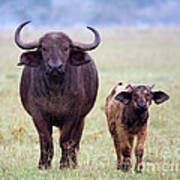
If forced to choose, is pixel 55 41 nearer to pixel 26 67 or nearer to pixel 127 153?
pixel 26 67

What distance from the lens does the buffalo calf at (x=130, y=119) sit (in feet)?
23.5

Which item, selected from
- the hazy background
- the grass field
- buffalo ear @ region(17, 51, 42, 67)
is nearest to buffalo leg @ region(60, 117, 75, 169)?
the grass field

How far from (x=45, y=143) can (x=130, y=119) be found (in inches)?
50.9

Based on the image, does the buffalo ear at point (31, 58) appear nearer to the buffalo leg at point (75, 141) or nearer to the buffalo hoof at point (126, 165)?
the buffalo leg at point (75, 141)

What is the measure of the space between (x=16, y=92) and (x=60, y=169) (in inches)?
332

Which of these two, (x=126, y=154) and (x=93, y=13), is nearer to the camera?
(x=126, y=154)

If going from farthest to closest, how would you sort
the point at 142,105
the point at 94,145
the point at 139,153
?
the point at 94,145 < the point at 139,153 < the point at 142,105

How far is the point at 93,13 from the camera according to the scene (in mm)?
111000

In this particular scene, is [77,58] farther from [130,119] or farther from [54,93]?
[130,119]

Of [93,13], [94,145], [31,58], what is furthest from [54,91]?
[93,13]

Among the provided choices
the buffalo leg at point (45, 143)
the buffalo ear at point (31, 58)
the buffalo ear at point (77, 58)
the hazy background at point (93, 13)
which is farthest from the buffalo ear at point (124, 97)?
the hazy background at point (93, 13)

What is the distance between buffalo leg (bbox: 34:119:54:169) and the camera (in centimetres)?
741

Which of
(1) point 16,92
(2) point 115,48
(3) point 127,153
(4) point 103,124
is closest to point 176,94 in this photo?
(4) point 103,124

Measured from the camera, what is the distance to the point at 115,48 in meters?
39.4
